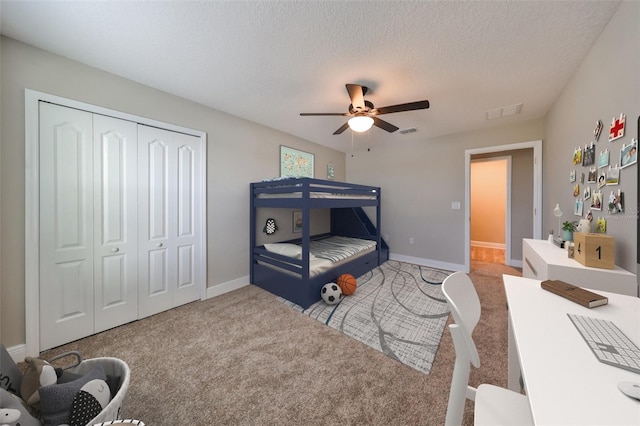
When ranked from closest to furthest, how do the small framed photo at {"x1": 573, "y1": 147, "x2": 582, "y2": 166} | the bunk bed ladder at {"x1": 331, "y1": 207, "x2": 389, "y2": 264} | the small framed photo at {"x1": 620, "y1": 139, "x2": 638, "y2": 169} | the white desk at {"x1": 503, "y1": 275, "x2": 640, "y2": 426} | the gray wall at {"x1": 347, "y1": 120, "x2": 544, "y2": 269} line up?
the white desk at {"x1": 503, "y1": 275, "x2": 640, "y2": 426} < the small framed photo at {"x1": 620, "y1": 139, "x2": 638, "y2": 169} < the small framed photo at {"x1": 573, "y1": 147, "x2": 582, "y2": 166} < the gray wall at {"x1": 347, "y1": 120, "x2": 544, "y2": 269} < the bunk bed ladder at {"x1": 331, "y1": 207, "x2": 389, "y2": 264}

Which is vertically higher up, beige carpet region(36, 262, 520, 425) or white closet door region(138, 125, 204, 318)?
white closet door region(138, 125, 204, 318)

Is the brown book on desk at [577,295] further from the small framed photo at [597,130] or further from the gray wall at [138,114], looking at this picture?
the gray wall at [138,114]

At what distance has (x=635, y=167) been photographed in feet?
3.89

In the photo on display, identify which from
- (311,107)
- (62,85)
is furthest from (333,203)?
(62,85)

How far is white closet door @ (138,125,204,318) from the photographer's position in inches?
86.9

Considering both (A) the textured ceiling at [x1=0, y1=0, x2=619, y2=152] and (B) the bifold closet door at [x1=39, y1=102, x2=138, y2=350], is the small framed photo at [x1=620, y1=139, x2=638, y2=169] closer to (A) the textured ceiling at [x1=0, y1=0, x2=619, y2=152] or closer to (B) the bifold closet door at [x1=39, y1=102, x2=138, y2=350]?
(A) the textured ceiling at [x1=0, y1=0, x2=619, y2=152]

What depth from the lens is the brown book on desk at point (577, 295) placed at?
0.92 metres

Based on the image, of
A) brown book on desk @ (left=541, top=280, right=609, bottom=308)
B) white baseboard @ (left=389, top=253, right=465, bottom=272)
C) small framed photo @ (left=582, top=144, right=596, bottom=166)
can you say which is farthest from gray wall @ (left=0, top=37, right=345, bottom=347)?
small framed photo @ (left=582, top=144, right=596, bottom=166)

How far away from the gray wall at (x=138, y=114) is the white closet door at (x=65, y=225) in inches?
4.6

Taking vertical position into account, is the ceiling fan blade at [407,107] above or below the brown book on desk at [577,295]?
above

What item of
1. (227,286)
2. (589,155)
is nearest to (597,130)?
(589,155)

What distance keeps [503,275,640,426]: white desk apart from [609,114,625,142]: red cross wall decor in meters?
1.00

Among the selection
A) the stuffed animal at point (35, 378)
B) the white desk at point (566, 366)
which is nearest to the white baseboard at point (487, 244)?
the white desk at point (566, 366)

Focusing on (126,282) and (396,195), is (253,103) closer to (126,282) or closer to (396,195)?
(126,282)
